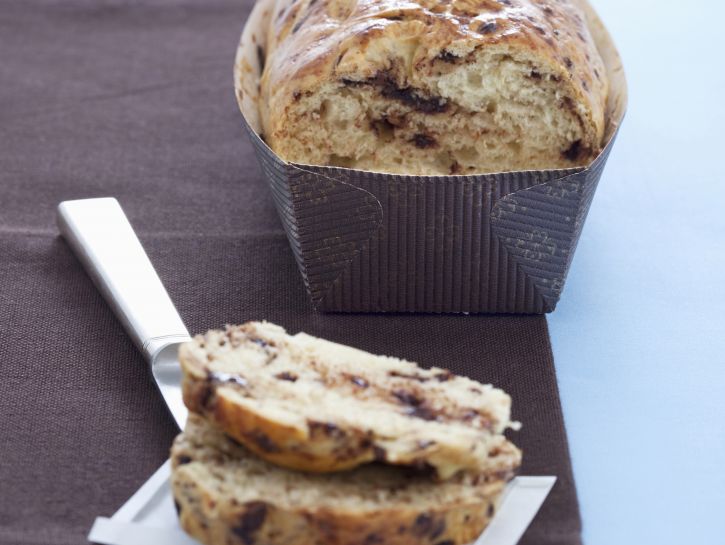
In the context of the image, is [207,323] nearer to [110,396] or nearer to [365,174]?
[110,396]

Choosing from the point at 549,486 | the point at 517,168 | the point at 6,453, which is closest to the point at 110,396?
the point at 6,453

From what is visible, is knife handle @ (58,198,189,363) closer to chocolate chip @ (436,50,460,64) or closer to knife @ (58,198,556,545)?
knife @ (58,198,556,545)

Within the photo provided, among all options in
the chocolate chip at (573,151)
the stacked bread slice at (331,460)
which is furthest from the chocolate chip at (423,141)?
the stacked bread slice at (331,460)

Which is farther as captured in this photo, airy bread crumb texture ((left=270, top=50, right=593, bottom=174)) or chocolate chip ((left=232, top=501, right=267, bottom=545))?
airy bread crumb texture ((left=270, top=50, right=593, bottom=174))

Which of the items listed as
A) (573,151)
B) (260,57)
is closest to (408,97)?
(573,151)

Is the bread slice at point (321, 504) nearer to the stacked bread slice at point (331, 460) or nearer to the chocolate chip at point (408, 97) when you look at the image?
the stacked bread slice at point (331, 460)

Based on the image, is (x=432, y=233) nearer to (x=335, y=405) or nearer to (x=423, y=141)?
(x=423, y=141)

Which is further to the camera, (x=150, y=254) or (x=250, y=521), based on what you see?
(x=150, y=254)

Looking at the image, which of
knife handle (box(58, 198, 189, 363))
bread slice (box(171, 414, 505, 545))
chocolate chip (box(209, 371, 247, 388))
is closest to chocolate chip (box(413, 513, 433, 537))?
bread slice (box(171, 414, 505, 545))
